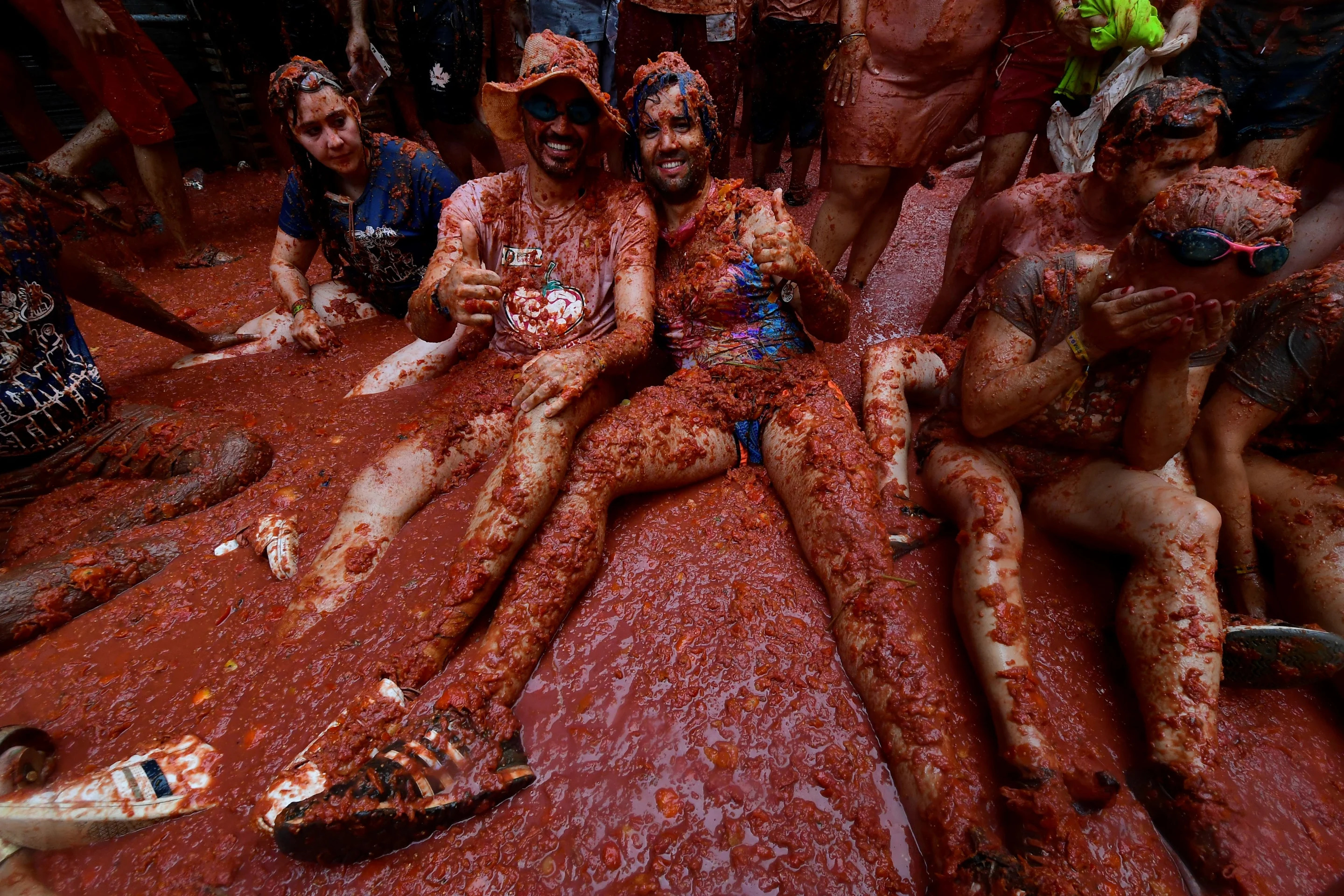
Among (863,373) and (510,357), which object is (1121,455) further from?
(510,357)

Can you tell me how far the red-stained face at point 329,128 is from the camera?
8.75 ft

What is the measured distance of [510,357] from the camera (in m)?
2.55

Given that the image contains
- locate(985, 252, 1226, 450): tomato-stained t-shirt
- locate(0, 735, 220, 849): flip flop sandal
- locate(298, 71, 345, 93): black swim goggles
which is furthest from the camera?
locate(298, 71, 345, 93): black swim goggles

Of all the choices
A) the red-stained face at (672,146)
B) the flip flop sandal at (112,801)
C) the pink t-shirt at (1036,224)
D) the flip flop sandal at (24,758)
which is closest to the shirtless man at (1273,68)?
the pink t-shirt at (1036,224)

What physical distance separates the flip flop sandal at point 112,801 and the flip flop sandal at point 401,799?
0.35 m

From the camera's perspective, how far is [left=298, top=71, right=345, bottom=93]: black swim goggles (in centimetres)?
263

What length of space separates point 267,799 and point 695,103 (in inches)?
98.1

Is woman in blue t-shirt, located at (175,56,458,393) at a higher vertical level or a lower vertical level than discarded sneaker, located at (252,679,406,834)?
higher

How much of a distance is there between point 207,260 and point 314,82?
2.62m

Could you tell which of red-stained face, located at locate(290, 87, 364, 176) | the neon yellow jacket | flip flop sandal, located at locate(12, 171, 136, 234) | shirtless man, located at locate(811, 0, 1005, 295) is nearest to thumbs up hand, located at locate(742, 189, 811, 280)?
shirtless man, located at locate(811, 0, 1005, 295)

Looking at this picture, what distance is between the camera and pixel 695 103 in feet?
7.23

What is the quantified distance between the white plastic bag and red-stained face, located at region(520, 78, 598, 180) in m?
3.93

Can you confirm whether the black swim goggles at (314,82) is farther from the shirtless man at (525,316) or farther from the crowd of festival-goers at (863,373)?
the shirtless man at (525,316)

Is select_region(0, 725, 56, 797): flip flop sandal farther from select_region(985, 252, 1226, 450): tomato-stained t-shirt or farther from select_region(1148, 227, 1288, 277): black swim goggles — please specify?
select_region(1148, 227, 1288, 277): black swim goggles
